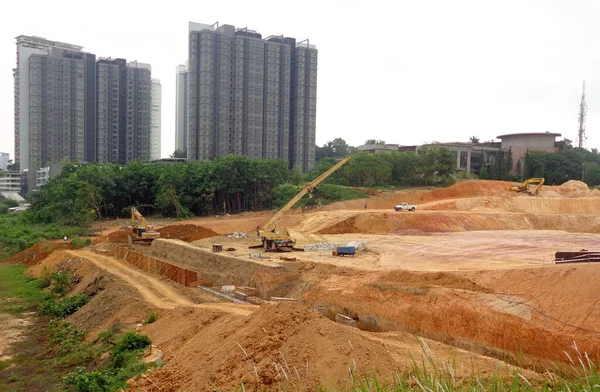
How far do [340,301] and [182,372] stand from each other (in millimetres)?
10380

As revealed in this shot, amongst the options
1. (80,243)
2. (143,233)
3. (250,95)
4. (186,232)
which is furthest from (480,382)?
(250,95)

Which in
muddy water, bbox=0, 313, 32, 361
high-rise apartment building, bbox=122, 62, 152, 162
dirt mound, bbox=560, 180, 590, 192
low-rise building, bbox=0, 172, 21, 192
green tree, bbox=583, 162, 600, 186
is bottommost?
muddy water, bbox=0, 313, 32, 361

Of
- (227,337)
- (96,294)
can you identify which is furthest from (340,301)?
(96,294)

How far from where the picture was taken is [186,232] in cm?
4334

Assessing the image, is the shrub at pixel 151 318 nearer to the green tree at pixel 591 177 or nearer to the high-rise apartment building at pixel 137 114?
the green tree at pixel 591 177

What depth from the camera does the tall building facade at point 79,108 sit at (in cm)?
9219

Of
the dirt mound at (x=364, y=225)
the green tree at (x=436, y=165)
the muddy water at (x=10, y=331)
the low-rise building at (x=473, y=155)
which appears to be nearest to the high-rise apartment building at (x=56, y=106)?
the low-rise building at (x=473, y=155)

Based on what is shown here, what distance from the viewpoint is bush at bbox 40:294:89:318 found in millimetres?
21859

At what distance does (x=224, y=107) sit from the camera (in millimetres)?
81938

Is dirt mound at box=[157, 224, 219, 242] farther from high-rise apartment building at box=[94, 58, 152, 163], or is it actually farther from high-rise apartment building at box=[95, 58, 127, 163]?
high-rise apartment building at box=[94, 58, 152, 163]

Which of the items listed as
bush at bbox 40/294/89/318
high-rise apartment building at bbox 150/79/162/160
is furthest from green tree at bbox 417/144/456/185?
high-rise apartment building at bbox 150/79/162/160

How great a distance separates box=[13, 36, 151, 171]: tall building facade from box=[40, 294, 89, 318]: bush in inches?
3115

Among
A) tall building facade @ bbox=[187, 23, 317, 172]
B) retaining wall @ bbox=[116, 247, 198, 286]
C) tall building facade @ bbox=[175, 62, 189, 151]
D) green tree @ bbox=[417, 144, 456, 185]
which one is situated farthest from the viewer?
tall building facade @ bbox=[175, 62, 189, 151]

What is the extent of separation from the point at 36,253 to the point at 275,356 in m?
32.7
